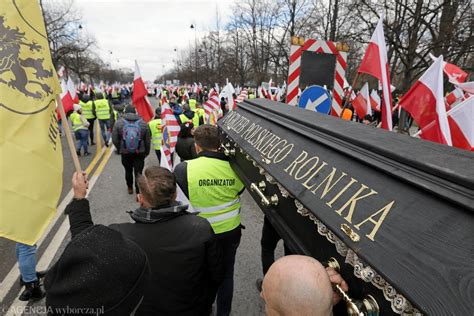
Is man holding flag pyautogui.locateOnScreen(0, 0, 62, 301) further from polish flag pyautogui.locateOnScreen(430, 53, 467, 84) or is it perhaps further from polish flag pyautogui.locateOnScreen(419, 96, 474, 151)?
polish flag pyautogui.locateOnScreen(430, 53, 467, 84)

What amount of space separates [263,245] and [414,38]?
17766 mm

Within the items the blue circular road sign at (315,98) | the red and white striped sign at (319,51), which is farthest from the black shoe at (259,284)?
the red and white striped sign at (319,51)

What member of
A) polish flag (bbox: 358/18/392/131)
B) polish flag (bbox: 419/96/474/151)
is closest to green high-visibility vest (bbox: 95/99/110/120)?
polish flag (bbox: 358/18/392/131)

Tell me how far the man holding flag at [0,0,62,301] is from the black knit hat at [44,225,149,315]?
37.5 inches

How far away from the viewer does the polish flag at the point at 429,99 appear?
276 centimetres

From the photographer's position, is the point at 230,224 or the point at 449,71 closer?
the point at 230,224

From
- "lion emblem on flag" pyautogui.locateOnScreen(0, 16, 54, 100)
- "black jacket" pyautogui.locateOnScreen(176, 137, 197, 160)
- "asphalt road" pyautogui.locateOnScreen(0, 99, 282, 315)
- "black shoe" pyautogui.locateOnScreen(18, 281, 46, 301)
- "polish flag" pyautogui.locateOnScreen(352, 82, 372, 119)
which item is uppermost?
"lion emblem on flag" pyautogui.locateOnScreen(0, 16, 54, 100)

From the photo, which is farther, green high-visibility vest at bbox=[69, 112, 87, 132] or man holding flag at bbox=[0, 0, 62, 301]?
green high-visibility vest at bbox=[69, 112, 87, 132]

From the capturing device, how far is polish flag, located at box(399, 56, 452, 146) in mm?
2763

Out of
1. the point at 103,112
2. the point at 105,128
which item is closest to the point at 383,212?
the point at 103,112

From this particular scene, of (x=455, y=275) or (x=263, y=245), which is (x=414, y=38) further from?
(x=455, y=275)

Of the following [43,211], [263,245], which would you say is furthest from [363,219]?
[263,245]

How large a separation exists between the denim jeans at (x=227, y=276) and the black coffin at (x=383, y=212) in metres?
0.78

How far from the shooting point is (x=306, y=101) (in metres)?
4.61
